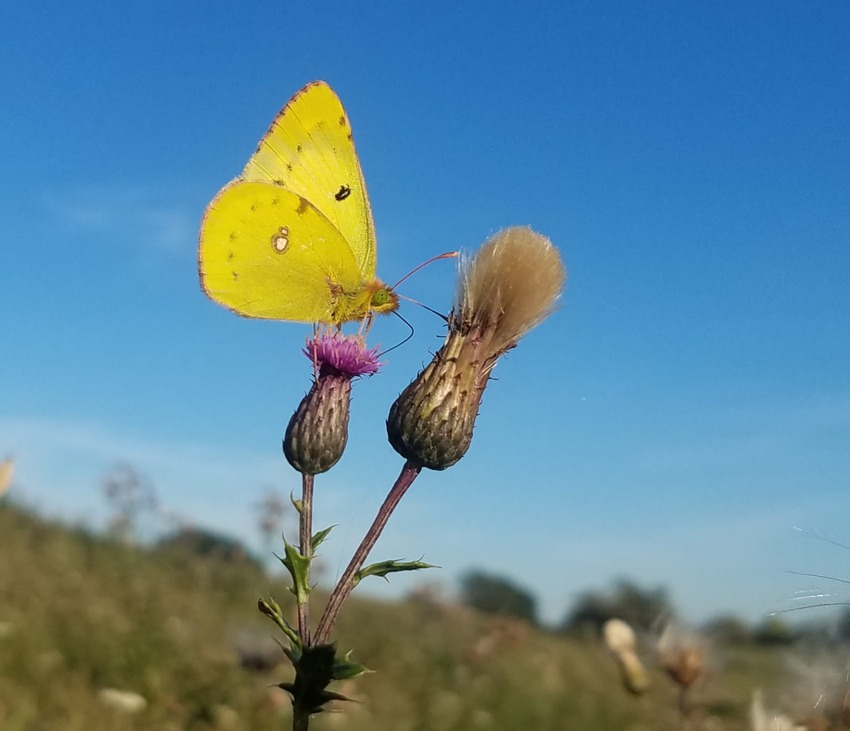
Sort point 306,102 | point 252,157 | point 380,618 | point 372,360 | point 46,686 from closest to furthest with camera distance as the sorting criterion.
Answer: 1. point 372,360
2. point 306,102
3. point 252,157
4. point 46,686
5. point 380,618

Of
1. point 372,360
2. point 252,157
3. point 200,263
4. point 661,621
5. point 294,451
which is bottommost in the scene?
point 661,621

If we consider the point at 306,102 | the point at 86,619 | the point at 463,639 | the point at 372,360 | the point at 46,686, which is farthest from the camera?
the point at 463,639

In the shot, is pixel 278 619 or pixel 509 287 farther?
pixel 509 287

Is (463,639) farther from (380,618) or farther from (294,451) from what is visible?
(294,451)

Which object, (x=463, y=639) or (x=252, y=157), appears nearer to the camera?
(x=252, y=157)

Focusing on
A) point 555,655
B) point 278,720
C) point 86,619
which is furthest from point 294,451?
point 555,655

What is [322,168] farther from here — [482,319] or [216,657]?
[216,657]

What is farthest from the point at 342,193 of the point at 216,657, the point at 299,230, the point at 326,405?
the point at 216,657

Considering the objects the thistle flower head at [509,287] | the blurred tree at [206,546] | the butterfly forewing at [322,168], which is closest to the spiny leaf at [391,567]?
the thistle flower head at [509,287]
